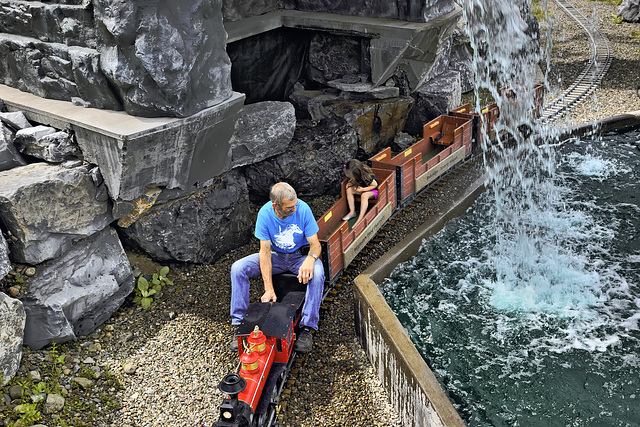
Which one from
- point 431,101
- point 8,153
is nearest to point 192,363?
point 8,153

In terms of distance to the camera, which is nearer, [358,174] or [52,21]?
[52,21]

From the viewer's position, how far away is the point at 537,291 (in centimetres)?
775

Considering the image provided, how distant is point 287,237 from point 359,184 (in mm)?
2416

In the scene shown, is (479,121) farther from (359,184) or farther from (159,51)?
(159,51)

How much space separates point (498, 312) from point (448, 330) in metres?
0.75

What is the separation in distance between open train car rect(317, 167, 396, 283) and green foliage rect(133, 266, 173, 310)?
7.37 ft

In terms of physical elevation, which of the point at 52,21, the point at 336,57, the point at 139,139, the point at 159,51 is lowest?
the point at 336,57

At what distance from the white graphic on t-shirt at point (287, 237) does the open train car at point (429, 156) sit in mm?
3094

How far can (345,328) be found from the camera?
7.07 meters

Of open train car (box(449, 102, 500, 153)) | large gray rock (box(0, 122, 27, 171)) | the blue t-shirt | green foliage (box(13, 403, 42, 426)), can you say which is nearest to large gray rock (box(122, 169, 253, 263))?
large gray rock (box(0, 122, 27, 171))

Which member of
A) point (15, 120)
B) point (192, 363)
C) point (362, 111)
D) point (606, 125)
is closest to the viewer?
point (192, 363)

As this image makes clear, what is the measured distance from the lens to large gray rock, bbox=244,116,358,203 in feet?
33.0

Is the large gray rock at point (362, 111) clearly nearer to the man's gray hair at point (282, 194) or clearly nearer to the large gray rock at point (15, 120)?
the man's gray hair at point (282, 194)

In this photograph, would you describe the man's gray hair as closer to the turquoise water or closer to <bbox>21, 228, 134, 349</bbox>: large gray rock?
the turquoise water
